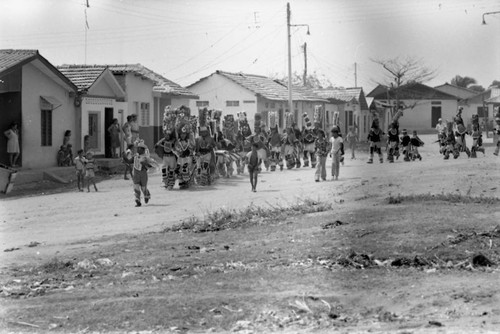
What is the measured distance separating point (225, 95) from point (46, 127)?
19.3 meters

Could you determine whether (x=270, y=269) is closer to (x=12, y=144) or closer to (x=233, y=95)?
(x=12, y=144)

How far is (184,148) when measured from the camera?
23375mm

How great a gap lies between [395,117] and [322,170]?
237 cm

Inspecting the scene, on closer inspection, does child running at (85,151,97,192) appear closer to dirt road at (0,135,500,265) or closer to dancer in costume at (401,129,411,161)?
dirt road at (0,135,500,265)

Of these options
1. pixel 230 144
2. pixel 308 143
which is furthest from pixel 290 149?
pixel 230 144

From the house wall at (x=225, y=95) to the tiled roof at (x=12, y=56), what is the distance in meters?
20.3

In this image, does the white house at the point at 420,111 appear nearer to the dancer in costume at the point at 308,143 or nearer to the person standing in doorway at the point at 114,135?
the dancer in costume at the point at 308,143

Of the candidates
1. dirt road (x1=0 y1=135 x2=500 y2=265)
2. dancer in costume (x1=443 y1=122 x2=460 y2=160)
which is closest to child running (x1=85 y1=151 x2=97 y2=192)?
dirt road (x1=0 y1=135 x2=500 y2=265)

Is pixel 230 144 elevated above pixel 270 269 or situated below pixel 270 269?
above

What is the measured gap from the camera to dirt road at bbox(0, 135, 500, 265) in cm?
1520

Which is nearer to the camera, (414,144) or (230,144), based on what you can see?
(230,144)

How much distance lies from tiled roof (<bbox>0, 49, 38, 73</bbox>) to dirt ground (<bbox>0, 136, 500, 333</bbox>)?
863 cm

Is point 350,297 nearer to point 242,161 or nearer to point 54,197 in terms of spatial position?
point 54,197

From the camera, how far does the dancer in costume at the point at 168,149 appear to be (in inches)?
914
